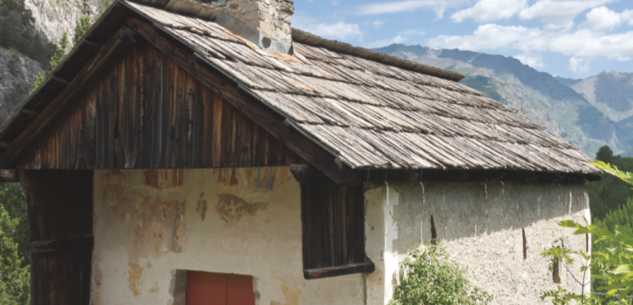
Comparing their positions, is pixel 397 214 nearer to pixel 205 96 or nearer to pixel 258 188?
pixel 258 188

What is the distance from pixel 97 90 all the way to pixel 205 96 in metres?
1.45

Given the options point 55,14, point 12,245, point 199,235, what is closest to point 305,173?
point 199,235

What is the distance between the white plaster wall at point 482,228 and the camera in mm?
4270

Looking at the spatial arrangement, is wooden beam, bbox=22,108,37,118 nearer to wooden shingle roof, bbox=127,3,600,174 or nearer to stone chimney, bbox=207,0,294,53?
wooden shingle roof, bbox=127,3,600,174

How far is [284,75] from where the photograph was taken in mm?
4867

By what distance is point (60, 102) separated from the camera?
5520 mm

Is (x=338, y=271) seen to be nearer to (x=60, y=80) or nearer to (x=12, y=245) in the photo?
(x=60, y=80)

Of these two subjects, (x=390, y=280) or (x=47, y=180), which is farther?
(x=47, y=180)

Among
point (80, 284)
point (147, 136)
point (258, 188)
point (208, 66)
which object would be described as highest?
point (208, 66)

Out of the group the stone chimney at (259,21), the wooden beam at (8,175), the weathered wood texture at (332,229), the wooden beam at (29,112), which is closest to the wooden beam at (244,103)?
the weathered wood texture at (332,229)

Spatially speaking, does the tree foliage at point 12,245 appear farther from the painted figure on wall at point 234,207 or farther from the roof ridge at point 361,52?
the roof ridge at point 361,52

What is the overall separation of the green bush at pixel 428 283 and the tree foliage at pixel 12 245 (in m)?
10.1

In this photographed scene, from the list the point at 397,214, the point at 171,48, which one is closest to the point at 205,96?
the point at 171,48

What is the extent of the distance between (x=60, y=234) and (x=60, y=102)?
1.65 meters
